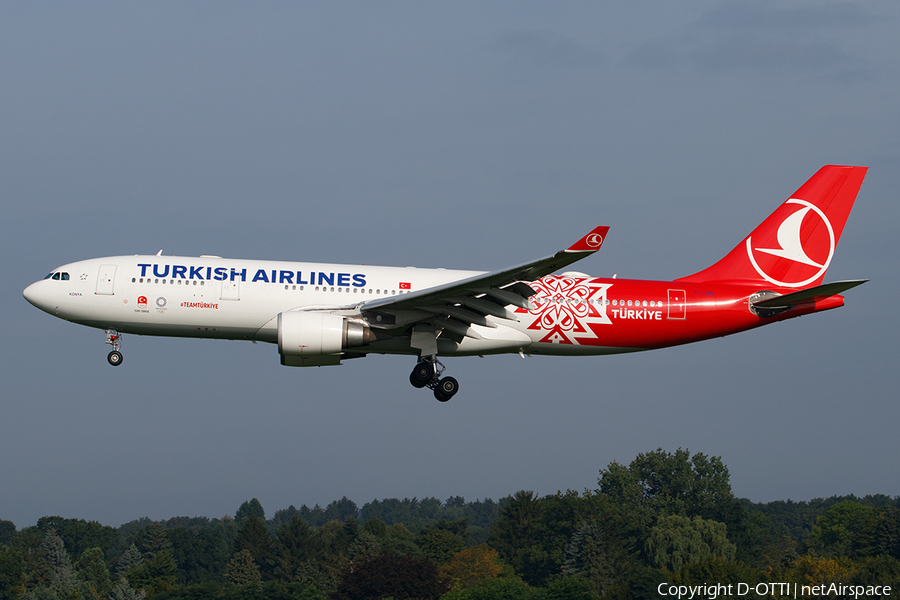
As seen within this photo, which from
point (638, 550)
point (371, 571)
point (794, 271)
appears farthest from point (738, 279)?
point (638, 550)

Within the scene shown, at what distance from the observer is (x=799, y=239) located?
134 ft

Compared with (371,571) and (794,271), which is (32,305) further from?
(371,571)

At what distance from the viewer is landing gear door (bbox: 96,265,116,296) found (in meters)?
35.5

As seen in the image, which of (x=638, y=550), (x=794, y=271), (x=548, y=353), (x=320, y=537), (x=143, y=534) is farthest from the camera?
(x=143, y=534)

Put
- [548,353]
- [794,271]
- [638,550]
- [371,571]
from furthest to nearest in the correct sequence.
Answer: [638,550] < [371,571] < [794,271] < [548,353]

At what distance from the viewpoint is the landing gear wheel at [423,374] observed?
36.1m

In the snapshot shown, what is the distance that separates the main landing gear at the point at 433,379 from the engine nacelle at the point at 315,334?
9.26 feet

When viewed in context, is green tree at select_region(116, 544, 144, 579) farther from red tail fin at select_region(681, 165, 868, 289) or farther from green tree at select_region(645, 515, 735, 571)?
red tail fin at select_region(681, 165, 868, 289)

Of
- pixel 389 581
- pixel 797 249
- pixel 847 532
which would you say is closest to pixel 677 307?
pixel 797 249

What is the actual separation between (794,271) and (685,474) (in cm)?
13295

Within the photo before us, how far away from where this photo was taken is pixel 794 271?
40281 mm

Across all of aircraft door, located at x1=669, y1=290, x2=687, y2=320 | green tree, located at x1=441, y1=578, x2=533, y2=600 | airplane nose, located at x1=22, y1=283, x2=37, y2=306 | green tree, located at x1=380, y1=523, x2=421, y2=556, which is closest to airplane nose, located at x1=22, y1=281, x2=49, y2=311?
airplane nose, located at x1=22, y1=283, x2=37, y2=306

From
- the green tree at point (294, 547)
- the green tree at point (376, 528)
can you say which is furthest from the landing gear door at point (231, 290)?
the green tree at point (294, 547)

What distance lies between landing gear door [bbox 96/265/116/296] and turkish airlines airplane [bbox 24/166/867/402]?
37 millimetres
